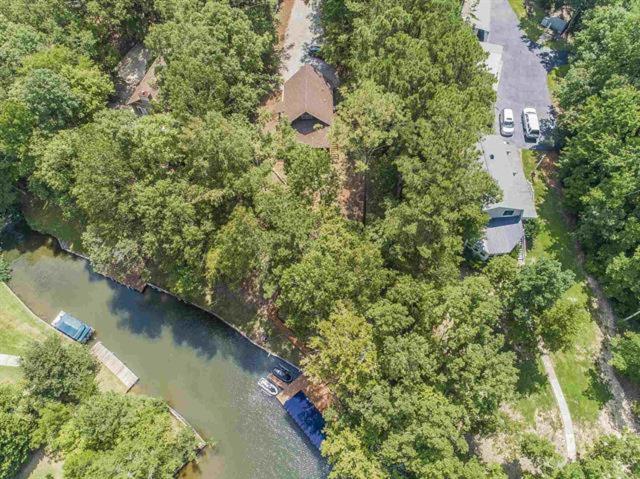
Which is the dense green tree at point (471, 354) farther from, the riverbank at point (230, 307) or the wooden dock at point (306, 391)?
the riverbank at point (230, 307)

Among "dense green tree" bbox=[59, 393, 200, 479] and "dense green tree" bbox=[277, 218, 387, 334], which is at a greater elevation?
"dense green tree" bbox=[277, 218, 387, 334]

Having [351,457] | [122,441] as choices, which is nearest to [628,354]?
[351,457]

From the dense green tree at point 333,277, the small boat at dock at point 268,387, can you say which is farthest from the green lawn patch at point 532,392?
the small boat at dock at point 268,387

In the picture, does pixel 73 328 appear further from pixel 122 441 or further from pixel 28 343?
pixel 122 441

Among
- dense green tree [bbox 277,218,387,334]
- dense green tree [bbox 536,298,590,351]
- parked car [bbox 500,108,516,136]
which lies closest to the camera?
dense green tree [bbox 277,218,387,334]

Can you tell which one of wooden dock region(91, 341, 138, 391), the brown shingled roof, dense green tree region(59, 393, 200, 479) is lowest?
dense green tree region(59, 393, 200, 479)

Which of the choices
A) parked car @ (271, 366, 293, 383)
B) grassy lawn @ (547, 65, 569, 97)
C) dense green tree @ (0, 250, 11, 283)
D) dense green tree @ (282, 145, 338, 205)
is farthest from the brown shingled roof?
dense green tree @ (0, 250, 11, 283)

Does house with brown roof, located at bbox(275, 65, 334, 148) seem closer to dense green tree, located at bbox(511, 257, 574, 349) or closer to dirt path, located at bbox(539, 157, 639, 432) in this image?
dense green tree, located at bbox(511, 257, 574, 349)
